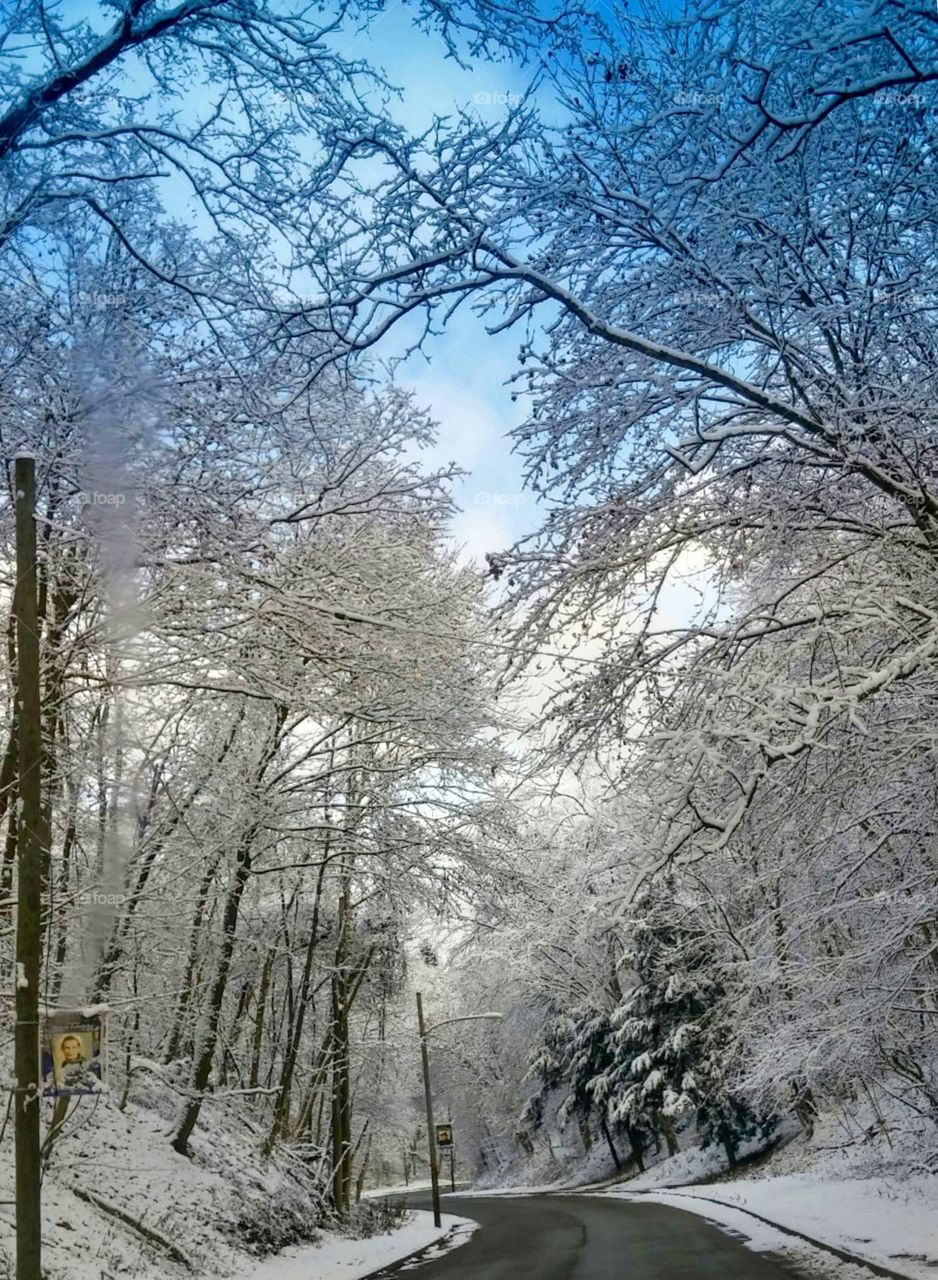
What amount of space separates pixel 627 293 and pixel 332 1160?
2301cm

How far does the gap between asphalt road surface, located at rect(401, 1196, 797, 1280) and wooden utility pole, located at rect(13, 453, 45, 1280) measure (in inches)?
320

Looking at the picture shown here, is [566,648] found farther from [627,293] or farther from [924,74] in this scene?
[924,74]

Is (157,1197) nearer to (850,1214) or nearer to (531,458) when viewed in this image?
(850,1214)

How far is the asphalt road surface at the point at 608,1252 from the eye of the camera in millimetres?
12742

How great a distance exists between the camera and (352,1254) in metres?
18.1

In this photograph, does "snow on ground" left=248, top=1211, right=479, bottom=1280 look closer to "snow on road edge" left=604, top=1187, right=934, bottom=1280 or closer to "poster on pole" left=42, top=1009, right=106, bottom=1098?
"snow on road edge" left=604, top=1187, right=934, bottom=1280

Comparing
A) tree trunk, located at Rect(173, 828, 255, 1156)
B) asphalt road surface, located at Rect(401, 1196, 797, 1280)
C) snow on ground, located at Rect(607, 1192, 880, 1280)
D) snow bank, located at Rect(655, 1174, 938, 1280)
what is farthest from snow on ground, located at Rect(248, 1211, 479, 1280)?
snow bank, located at Rect(655, 1174, 938, 1280)

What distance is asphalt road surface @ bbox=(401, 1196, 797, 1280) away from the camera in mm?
12742

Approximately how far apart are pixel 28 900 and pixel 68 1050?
1124mm

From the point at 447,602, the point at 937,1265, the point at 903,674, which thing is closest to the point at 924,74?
the point at 903,674

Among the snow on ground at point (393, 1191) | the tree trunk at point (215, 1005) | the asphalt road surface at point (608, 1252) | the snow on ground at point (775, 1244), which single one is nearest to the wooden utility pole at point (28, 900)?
the snow on ground at point (775, 1244)

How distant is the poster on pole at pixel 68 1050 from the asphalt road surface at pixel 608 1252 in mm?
7864

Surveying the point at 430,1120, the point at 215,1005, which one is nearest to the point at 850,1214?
the point at 215,1005

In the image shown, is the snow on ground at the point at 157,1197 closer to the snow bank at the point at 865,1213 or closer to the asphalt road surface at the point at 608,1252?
the asphalt road surface at the point at 608,1252
